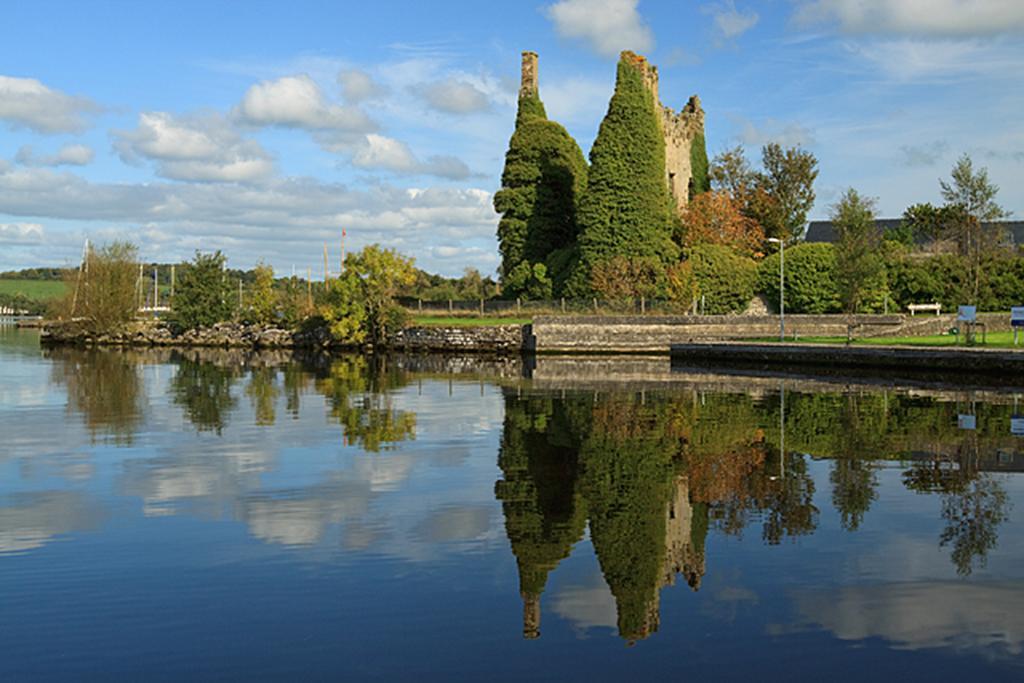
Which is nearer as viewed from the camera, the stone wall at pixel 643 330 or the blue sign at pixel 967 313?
the blue sign at pixel 967 313

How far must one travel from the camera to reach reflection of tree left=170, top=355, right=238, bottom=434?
23.7 m

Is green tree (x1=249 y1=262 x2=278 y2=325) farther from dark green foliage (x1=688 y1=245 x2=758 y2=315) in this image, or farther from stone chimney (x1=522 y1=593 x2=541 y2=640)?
stone chimney (x1=522 y1=593 x2=541 y2=640)

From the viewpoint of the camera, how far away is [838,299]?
205 ft

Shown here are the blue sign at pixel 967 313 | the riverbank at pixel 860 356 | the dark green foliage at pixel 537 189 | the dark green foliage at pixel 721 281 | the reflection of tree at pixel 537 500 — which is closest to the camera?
the reflection of tree at pixel 537 500

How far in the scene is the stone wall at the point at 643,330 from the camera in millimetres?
56531

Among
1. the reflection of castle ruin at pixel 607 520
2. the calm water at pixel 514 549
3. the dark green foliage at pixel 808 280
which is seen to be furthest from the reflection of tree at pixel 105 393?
the dark green foliage at pixel 808 280

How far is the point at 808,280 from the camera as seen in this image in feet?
206

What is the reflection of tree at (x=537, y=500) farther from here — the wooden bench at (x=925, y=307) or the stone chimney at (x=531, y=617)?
the wooden bench at (x=925, y=307)

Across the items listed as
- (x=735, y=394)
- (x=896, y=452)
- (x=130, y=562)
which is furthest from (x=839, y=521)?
(x=735, y=394)

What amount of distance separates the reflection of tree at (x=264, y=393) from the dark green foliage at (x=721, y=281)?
98.6ft

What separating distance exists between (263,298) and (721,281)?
36.5 meters

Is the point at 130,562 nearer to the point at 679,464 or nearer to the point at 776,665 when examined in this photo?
the point at 776,665

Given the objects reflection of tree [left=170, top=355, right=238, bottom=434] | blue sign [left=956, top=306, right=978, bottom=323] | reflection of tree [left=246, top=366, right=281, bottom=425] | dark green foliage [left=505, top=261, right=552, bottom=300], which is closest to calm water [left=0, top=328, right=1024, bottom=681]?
reflection of tree [left=170, top=355, right=238, bottom=434]

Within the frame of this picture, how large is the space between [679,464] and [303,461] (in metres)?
6.46
